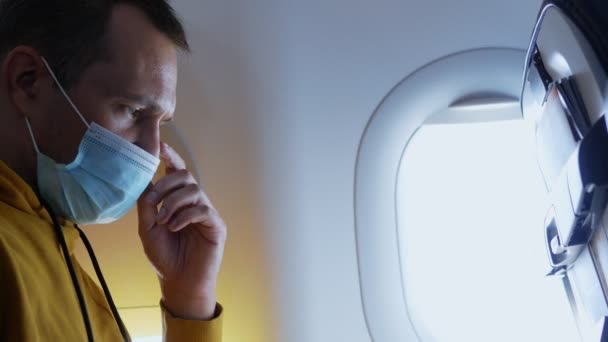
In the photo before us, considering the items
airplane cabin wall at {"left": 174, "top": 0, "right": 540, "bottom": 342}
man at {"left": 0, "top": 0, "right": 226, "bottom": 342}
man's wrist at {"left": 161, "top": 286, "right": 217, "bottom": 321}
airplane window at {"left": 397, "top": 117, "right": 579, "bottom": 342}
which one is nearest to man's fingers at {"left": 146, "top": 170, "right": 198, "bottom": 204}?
man at {"left": 0, "top": 0, "right": 226, "bottom": 342}

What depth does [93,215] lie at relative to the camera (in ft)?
3.17

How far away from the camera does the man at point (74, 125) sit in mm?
869

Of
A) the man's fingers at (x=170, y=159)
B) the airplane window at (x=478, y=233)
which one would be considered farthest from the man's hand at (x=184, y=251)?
the airplane window at (x=478, y=233)

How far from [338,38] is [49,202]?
32.8 inches

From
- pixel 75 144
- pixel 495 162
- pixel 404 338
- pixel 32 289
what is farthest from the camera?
pixel 495 162

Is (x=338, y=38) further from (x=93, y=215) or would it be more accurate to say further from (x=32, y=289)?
(x=32, y=289)

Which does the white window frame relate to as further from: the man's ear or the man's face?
the man's ear

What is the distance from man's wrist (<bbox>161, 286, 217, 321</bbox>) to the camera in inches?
46.6

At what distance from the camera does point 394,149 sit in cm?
144

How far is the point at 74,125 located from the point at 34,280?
0.26 metres

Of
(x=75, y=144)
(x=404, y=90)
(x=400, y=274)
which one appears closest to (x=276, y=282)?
(x=400, y=274)

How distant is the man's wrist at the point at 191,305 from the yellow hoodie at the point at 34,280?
181 millimetres

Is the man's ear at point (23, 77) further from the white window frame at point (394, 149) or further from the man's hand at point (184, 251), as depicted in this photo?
the white window frame at point (394, 149)

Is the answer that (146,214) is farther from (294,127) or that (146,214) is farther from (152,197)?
(294,127)
